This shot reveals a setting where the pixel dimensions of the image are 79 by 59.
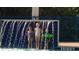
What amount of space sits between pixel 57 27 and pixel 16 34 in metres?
2.03

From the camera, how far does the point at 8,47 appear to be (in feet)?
57.4

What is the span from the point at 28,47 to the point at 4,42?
1.18m

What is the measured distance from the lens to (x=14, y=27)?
17.5 meters

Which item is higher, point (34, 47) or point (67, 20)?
point (67, 20)

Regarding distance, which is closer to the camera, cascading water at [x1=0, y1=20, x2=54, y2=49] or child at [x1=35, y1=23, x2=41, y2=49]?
child at [x1=35, y1=23, x2=41, y2=49]

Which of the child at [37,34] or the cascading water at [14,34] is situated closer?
the child at [37,34]

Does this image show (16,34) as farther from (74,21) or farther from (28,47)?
(74,21)

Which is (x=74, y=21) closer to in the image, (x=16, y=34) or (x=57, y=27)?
(x=57, y=27)

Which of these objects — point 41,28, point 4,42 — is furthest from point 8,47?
point 41,28

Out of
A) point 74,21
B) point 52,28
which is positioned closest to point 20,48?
point 52,28

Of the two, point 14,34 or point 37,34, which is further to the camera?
point 14,34

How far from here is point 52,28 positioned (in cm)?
1727

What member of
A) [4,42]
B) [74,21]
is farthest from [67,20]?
[4,42]

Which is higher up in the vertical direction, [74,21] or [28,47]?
[74,21]
